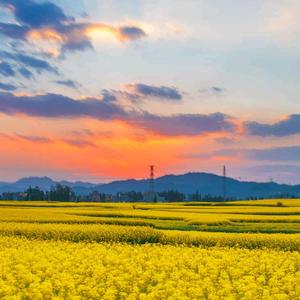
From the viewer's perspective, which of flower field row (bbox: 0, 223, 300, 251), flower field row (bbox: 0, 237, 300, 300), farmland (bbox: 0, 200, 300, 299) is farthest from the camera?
flower field row (bbox: 0, 223, 300, 251)

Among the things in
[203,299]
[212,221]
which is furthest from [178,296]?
[212,221]

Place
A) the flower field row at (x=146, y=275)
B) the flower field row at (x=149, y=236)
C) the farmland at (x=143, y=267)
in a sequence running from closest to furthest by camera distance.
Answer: the flower field row at (x=146, y=275) → the farmland at (x=143, y=267) → the flower field row at (x=149, y=236)

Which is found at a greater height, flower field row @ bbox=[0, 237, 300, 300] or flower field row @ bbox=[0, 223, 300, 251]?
flower field row @ bbox=[0, 223, 300, 251]

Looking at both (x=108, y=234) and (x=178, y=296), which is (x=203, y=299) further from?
(x=108, y=234)

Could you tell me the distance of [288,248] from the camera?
2622cm

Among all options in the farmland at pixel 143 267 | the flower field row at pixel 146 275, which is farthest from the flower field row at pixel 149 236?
the flower field row at pixel 146 275

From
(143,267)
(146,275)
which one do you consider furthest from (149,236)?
(146,275)

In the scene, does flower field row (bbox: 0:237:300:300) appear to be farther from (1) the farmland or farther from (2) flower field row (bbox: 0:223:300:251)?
(2) flower field row (bbox: 0:223:300:251)

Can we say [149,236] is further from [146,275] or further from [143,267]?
[146,275]

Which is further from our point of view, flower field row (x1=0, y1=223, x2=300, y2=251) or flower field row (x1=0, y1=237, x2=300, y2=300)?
flower field row (x1=0, y1=223, x2=300, y2=251)

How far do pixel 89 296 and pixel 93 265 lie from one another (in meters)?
4.17

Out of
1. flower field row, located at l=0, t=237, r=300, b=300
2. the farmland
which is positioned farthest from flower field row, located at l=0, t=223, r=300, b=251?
flower field row, located at l=0, t=237, r=300, b=300

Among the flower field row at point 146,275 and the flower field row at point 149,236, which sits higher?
the flower field row at point 149,236

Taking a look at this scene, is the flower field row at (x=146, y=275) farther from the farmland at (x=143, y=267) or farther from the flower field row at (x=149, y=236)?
the flower field row at (x=149, y=236)
